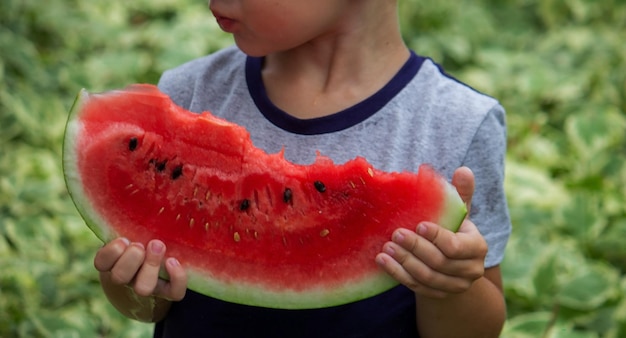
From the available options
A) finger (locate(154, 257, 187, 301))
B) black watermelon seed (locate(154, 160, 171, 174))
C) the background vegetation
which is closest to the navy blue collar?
black watermelon seed (locate(154, 160, 171, 174))

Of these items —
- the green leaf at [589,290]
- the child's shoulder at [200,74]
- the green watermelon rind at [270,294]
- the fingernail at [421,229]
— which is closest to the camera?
the fingernail at [421,229]

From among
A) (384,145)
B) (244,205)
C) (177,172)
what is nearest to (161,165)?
(177,172)

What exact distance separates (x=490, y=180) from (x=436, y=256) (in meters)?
0.32

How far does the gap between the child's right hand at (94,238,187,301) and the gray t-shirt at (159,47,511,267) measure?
30 centimetres

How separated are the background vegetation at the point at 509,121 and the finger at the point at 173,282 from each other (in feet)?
3.38

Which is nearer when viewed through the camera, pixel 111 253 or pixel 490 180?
pixel 111 253

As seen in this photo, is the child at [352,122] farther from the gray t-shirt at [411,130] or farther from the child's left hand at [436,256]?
the child's left hand at [436,256]

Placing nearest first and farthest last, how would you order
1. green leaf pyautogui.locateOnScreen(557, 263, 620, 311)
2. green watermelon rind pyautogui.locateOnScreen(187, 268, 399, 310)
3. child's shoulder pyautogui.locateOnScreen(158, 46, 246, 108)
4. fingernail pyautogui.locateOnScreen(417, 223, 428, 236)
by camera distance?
fingernail pyautogui.locateOnScreen(417, 223, 428, 236), green watermelon rind pyautogui.locateOnScreen(187, 268, 399, 310), child's shoulder pyautogui.locateOnScreen(158, 46, 246, 108), green leaf pyautogui.locateOnScreen(557, 263, 620, 311)

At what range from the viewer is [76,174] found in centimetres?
122

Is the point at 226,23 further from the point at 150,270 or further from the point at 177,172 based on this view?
the point at 150,270

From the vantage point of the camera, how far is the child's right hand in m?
1.09

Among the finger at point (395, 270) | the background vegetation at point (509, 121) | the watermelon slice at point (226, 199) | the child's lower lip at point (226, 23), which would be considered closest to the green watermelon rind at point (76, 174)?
the watermelon slice at point (226, 199)

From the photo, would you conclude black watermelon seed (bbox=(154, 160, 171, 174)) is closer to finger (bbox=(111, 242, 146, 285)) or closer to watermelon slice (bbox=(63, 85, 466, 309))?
watermelon slice (bbox=(63, 85, 466, 309))

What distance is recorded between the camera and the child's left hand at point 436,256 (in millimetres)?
1086
